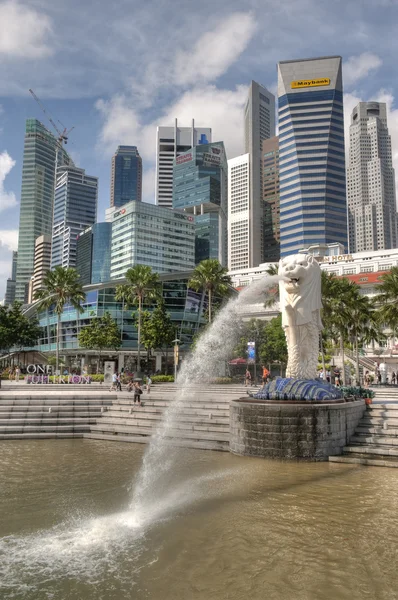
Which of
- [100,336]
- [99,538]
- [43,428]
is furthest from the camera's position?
[100,336]

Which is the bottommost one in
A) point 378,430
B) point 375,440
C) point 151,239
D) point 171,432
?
point 171,432

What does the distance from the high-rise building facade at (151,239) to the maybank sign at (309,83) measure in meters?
67.7

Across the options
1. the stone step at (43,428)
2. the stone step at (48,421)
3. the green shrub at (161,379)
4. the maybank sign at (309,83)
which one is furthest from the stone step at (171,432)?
the maybank sign at (309,83)

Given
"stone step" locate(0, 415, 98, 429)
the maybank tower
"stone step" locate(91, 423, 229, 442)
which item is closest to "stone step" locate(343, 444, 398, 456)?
"stone step" locate(91, 423, 229, 442)

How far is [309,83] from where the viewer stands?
602 feet

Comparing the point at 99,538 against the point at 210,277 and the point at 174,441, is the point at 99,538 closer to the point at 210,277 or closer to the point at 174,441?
the point at 174,441

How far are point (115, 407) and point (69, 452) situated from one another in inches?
258

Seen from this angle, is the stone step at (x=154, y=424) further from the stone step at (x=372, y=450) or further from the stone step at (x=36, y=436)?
the stone step at (x=372, y=450)

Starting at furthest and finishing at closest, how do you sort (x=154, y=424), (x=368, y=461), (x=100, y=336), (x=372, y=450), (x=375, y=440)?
(x=100, y=336) → (x=154, y=424) → (x=375, y=440) → (x=372, y=450) → (x=368, y=461)

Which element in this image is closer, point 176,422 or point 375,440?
point 375,440

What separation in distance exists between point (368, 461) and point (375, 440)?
2.05 metres

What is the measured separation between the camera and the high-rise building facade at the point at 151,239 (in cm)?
17000

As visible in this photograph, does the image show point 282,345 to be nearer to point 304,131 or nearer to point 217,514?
point 217,514

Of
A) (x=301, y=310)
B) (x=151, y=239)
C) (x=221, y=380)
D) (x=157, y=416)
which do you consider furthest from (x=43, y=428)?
(x=151, y=239)
